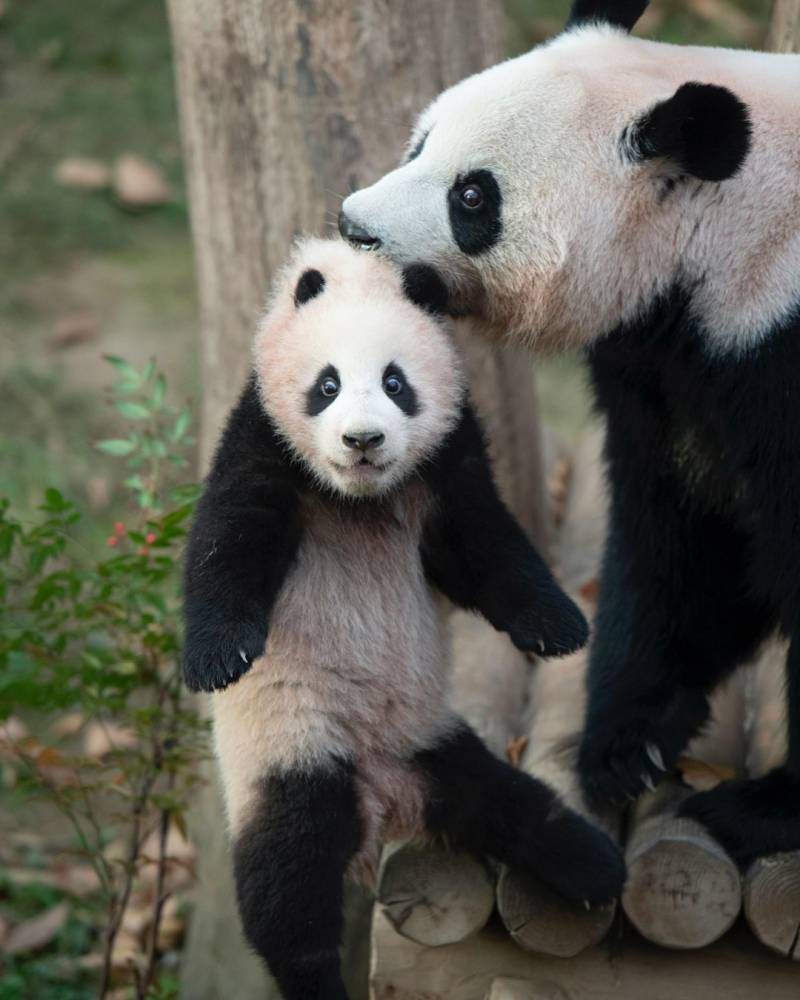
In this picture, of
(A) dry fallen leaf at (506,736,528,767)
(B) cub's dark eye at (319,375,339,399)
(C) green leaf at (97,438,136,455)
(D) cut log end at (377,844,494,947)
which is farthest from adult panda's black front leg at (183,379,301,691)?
(A) dry fallen leaf at (506,736,528,767)

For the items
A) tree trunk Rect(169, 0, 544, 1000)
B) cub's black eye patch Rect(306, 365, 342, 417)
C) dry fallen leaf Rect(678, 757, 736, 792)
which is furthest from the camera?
tree trunk Rect(169, 0, 544, 1000)

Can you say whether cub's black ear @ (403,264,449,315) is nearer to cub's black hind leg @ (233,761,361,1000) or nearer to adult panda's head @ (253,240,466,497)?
adult panda's head @ (253,240,466,497)

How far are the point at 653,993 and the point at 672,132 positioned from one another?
158 centimetres

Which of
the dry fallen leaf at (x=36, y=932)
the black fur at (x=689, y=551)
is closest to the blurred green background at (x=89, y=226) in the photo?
the dry fallen leaf at (x=36, y=932)

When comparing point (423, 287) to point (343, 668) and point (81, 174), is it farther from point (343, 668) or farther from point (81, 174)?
point (81, 174)

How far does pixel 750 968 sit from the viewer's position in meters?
2.84

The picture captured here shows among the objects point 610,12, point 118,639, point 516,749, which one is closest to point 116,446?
point 118,639

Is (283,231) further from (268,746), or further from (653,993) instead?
(653,993)

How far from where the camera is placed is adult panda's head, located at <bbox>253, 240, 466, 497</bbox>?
240 centimetres

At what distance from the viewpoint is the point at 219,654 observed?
91.5 inches

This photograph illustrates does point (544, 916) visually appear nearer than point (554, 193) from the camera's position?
No

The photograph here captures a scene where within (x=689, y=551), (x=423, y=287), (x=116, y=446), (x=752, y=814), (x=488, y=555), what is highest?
(x=423, y=287)

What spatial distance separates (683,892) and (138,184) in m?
5.26

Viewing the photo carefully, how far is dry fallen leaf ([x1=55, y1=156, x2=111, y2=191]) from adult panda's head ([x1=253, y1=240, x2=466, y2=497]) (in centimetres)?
477
